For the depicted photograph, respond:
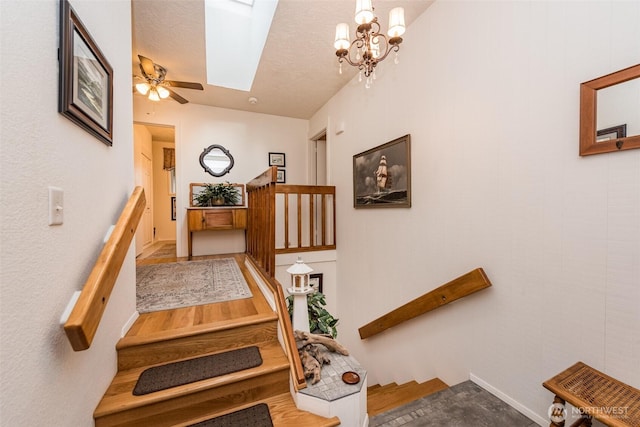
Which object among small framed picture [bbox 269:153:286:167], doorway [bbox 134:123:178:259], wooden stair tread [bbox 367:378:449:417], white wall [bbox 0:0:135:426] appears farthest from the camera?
doorway [bbox 134:123:178:259]

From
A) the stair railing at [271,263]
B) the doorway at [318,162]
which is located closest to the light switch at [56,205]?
the stair railing at [271,263]

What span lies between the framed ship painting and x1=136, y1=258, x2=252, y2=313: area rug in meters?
1.61

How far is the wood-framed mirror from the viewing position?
3.50 ft

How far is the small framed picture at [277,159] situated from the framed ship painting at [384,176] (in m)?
1.82

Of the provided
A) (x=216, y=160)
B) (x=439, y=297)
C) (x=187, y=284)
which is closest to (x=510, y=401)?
(x=439, y=297)

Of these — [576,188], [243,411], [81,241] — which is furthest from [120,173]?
[576,188]

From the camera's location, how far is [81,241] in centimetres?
104

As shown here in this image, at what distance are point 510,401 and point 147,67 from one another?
13.4 feet

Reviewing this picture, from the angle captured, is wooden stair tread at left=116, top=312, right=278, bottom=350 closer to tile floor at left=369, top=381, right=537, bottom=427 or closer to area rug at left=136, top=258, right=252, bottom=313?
area rug at left=136, top=258, right=252, bottom=313

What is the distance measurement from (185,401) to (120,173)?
1341 mm

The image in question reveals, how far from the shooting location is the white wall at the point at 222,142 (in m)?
3.96

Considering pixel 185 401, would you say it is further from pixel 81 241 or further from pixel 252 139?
pixel 252 139

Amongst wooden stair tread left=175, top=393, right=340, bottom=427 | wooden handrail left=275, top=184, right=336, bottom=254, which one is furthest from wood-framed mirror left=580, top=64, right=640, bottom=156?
wooden handrail left=275, top=184, right=336, bottom=254

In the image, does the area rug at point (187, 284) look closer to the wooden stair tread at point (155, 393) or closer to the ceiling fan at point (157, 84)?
the wooden stair tread at point (155, 393)
